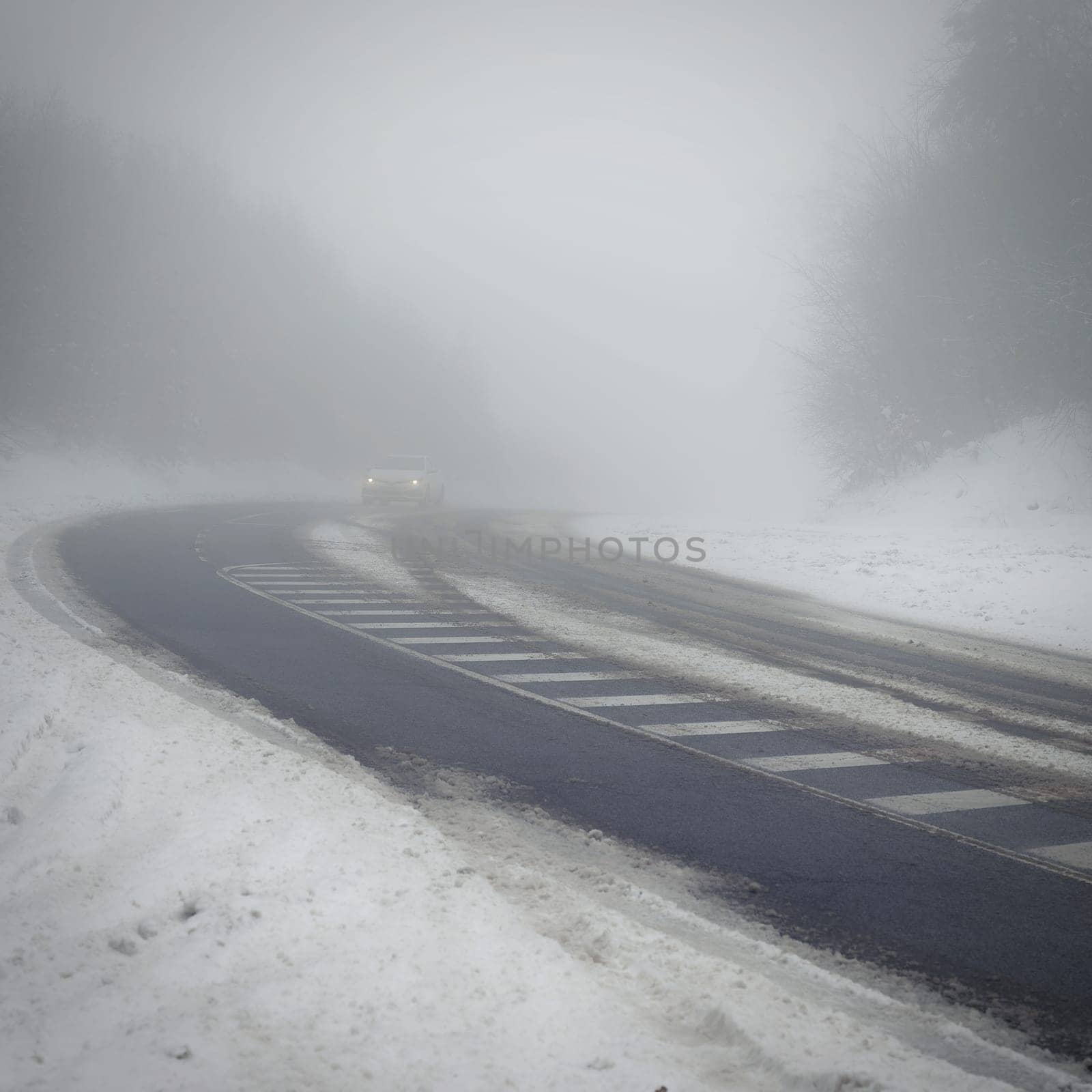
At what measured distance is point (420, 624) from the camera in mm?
8773

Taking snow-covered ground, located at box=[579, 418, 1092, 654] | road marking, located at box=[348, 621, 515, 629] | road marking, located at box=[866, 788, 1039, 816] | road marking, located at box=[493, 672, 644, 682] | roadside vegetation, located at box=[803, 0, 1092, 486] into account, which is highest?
roadside vegetation, located at box=[803, 0, 1092, 486]

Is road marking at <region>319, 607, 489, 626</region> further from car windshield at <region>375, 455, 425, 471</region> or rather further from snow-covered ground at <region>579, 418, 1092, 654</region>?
car windshield at <region>375, 455, 425, 471</region>

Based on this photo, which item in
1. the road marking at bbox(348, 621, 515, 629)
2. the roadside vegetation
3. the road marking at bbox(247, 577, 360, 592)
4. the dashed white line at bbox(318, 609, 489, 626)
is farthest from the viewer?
the roadside vegetation

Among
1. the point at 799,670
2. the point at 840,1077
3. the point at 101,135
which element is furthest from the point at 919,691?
the point at 101,135

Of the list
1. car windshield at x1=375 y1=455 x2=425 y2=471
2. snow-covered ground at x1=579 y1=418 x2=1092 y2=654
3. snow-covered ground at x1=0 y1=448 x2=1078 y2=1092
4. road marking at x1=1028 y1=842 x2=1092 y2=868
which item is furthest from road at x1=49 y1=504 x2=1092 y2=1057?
car windshield at x1=375 y1=455 x2=425 y2=471

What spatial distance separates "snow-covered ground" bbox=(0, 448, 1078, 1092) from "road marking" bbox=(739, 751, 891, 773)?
1.54m

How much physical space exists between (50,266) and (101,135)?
30.1 feet

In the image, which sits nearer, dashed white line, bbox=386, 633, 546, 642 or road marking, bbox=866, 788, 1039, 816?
road marking, bbox=866, 788, 1039, 816

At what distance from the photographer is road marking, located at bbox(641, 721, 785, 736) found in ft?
18.1

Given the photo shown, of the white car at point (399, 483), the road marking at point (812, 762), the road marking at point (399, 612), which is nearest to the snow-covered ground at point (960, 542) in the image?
the white car at point (399, 483)

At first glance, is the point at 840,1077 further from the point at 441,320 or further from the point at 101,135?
the point at 441,320

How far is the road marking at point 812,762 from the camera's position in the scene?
4938mm

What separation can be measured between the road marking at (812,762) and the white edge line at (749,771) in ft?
0.34

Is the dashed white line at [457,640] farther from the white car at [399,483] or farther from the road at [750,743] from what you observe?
the white car at [399,483]
